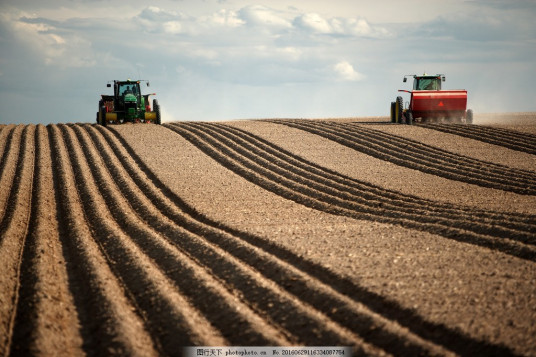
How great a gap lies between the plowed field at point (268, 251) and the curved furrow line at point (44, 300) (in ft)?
0.08

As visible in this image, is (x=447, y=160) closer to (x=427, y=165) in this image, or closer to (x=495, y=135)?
(x=427, y=165)

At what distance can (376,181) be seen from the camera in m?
15.4

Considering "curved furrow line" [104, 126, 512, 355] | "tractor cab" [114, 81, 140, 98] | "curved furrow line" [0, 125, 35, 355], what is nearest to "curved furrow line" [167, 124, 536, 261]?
"curved furrow line" [104, 126, 512, 355]

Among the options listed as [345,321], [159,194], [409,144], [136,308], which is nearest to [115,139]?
[159,194]

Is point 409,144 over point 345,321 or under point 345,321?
over

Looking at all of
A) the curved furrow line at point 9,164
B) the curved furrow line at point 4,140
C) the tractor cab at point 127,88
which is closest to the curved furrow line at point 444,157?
the tractor cab at point 127,88

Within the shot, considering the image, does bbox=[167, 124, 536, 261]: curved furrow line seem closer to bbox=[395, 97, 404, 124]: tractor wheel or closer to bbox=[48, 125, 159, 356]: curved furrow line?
bbox=[48, 125, 159, 356]: curved furrow line

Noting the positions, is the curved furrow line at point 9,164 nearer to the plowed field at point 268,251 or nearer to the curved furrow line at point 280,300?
the plowed field at point 268,251

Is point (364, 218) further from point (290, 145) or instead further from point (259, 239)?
point (290, 145)

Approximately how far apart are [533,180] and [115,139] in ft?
46.7

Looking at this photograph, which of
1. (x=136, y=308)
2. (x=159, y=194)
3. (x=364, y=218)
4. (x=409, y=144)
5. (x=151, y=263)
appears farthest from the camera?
(x=409, y=144)

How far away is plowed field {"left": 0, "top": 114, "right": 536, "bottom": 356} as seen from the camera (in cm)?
611

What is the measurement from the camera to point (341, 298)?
22.3 ft

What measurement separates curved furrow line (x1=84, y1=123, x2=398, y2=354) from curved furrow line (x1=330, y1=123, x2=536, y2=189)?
341 inches
